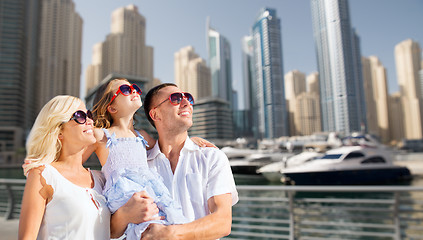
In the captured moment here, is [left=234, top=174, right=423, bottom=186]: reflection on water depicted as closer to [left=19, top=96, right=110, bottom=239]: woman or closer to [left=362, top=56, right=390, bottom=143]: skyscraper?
[left=19, top=96, right=110, bottom=239]: woman

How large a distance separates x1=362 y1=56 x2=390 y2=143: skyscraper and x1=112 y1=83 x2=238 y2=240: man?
405 ft

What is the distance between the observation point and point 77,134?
4.30ft

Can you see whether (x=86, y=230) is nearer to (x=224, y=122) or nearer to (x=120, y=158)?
(x=120, y=158)

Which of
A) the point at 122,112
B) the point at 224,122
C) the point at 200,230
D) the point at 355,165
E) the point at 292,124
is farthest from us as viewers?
the point at 292,124

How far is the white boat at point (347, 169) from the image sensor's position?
65.9 feet

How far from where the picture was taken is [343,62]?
90.9 m

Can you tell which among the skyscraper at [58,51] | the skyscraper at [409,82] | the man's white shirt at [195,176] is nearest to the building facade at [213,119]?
the skyscraper at [58,51]

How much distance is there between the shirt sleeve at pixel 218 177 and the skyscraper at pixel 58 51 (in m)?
103

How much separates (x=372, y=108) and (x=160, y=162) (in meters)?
133

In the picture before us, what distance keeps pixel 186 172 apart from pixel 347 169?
72.8ft

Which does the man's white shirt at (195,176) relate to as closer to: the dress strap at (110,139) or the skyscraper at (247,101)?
the dress strap at (110,139)

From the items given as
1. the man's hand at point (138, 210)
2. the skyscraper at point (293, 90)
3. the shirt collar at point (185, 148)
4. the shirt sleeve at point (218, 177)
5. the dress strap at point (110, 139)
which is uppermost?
the skyscraper at point (293, 90)

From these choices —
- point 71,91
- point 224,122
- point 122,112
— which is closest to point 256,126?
point 224,122

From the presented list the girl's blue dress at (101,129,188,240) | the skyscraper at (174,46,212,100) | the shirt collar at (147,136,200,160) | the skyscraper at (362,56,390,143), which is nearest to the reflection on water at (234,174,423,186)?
the shirt collar at (147,136,200,160)
